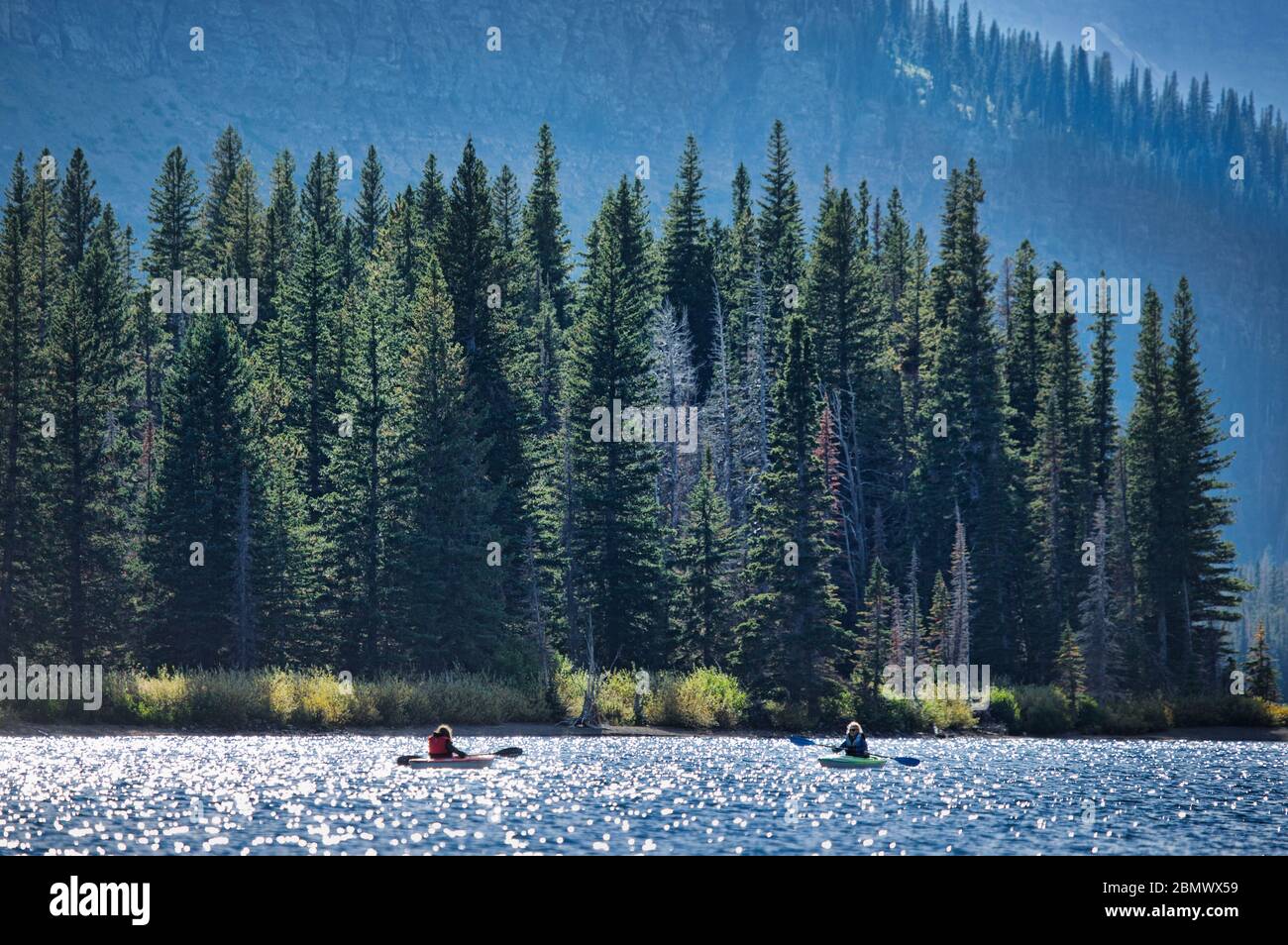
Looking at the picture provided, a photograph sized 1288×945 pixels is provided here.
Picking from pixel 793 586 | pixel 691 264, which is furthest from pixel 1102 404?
pixel 793 586

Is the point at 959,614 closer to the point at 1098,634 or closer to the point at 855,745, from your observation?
the point at 1098,634

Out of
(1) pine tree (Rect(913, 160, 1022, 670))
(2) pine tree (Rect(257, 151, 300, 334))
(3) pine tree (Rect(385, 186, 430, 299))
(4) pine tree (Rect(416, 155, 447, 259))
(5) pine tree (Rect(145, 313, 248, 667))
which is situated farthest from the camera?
(4) pine tree (Rect(416, 155, 447, 259))

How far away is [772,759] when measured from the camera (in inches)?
1909

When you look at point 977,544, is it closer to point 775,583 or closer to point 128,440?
point 775,583

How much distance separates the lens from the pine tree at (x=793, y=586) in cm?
6431

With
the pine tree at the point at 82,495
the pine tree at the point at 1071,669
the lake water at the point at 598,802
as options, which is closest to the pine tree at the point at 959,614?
the pine tree at the point at 1071,669

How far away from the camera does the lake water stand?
89.1ft

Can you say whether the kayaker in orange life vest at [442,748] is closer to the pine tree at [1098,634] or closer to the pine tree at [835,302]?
the pine tree at [1098,634]

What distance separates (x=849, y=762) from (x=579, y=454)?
121ft

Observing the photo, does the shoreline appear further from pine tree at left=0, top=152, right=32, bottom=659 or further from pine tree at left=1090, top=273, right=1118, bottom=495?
pine tree at left=1090, top=273, right=1118, bottom=495

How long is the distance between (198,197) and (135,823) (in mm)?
87048

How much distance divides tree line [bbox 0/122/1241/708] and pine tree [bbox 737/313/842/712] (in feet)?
0.48

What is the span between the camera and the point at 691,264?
369ft

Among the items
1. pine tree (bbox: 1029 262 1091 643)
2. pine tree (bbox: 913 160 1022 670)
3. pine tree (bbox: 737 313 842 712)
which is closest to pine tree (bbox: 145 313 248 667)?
pine tree (bbox: 737 313 842 712)
